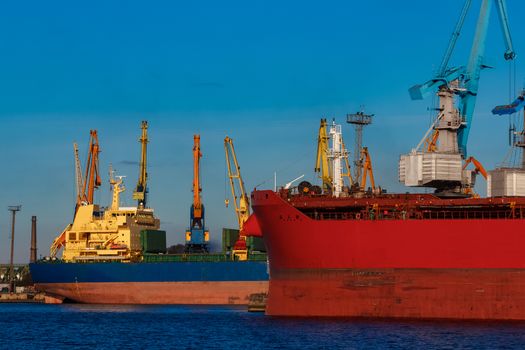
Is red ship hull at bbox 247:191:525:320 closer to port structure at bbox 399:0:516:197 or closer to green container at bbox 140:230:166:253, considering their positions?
port structure at bbox 399:0:516:197

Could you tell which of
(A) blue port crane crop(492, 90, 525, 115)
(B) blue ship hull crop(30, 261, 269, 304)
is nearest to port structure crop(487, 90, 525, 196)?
(A) blue port crane crop(492, 90, 525, 115)

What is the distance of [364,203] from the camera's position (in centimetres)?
4662

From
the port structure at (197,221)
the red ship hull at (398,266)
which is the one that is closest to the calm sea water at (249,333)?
the red ship hull at (398,266)

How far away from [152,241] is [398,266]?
29.7m

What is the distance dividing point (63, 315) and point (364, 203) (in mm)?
17787

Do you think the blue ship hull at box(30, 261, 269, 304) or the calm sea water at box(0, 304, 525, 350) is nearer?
the calm sea water at box(0, 304, 525, 350)

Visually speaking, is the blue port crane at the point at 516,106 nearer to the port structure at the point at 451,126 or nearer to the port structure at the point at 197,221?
the port structure at the point at 451,126

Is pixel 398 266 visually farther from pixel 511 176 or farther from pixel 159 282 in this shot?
pixel 159 282

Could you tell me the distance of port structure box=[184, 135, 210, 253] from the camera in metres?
74.0

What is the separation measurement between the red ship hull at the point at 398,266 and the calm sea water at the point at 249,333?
1000 mm

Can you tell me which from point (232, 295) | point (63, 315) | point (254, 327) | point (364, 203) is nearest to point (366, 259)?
point (364, 203)

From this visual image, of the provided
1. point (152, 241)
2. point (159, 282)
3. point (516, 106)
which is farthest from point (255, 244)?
point (516, 106)

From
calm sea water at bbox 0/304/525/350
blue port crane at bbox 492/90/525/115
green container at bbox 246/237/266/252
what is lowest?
calm sea water at bbox 0/304/525/350

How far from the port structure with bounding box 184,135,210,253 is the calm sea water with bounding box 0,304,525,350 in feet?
69.4
